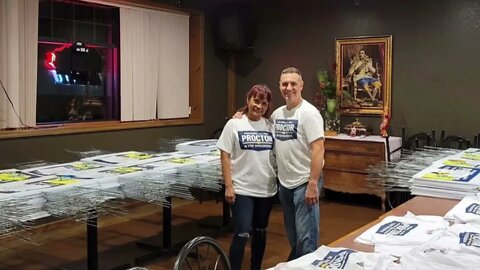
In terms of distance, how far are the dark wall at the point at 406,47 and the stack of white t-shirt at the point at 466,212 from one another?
138 inches

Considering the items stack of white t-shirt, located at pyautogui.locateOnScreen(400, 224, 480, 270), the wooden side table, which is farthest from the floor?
stack of white t-shirt, located at pyautogui.locateOnScreen(400, 224, 480, 270)

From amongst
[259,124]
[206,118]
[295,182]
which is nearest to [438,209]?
[295,182]

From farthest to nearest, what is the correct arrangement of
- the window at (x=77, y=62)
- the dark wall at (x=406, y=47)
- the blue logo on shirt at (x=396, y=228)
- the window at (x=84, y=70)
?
1. the dark wall at (x=406, y=47)
2. the window at (x=77, y=62)
3. the window at (x=84, y=70)
4. the blue logo on shirt at (x=396, y=228)

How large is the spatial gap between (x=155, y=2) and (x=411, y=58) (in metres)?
2.99

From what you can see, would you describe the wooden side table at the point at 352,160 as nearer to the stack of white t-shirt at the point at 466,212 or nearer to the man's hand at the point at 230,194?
the man's hand at the point at 230,194

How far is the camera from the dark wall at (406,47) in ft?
18.3

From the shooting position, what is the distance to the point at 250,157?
3.22 meters

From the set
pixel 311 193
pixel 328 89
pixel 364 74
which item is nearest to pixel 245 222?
pixel 311 193

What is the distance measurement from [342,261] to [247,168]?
61.6 inches

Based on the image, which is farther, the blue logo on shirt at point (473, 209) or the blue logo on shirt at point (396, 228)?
the blue logo on shirt at point (473, 209)

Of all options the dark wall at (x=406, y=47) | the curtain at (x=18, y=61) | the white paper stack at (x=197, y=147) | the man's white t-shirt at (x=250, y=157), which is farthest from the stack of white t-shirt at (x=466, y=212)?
the curtain at (x=18, y=61)

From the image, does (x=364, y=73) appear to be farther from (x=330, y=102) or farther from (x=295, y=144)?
(x=295, y=144)

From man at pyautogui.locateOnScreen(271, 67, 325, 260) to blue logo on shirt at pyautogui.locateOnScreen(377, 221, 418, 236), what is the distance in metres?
0.94

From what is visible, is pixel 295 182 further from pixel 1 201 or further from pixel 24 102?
pixel 24 102
